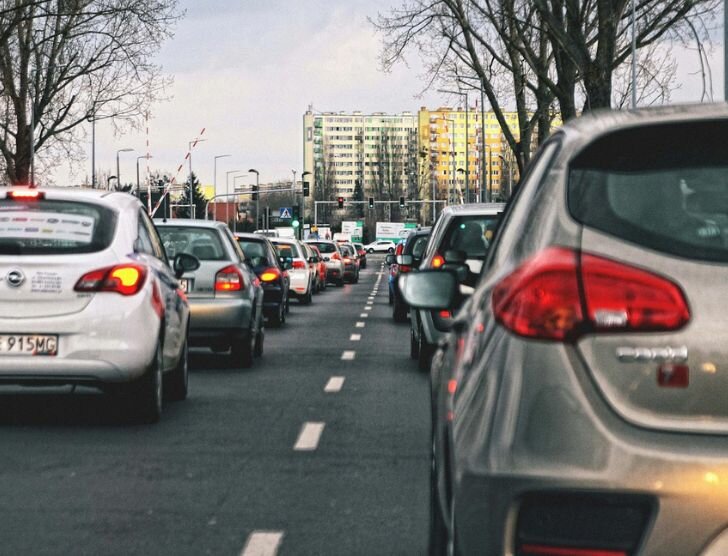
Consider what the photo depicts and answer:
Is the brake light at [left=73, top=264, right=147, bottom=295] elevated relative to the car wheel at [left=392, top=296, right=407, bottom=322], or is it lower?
elevated

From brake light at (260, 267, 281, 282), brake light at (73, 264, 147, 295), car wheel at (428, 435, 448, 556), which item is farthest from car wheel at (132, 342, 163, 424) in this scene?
brake light at (260, 267, 281, 282)

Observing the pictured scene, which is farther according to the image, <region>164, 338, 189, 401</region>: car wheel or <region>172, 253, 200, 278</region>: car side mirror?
<region>172, 253, 200, 278</region>: car side mirror

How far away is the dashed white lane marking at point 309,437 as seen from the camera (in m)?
9.05

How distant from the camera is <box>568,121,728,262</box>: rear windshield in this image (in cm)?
333

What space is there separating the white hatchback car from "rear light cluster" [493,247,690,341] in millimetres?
6610

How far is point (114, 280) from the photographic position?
31.9ft

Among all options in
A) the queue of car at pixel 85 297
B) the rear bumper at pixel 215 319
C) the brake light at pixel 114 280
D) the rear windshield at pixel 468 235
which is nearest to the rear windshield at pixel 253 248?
the rear bumper at pixel 215 319

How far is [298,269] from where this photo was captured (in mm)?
32344

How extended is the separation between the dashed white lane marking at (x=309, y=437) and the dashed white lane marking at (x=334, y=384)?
255 cm

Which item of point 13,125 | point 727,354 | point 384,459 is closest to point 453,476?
point 727,354

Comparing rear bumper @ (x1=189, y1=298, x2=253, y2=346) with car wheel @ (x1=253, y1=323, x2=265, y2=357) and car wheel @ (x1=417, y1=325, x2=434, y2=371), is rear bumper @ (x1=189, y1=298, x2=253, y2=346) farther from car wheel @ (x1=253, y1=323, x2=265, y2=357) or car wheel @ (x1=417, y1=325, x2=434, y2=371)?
car wheel @ (x1=417, y1=325, x2=434, y2=371)

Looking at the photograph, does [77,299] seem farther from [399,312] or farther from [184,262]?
[399,312]

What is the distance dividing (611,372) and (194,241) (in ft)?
43.4

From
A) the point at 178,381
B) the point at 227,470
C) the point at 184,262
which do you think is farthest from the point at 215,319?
the point at 227,470
